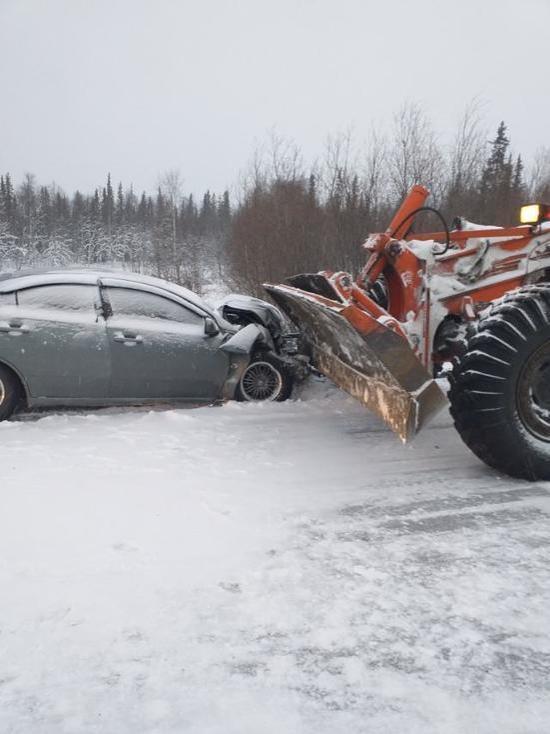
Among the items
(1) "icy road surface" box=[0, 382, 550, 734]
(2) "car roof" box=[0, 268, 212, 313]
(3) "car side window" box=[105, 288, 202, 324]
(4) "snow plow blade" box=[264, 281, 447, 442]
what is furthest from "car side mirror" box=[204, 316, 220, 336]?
(1) "icy road surface" box=[0, 382, 550, 734]

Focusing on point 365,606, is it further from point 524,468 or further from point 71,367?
point 71,367

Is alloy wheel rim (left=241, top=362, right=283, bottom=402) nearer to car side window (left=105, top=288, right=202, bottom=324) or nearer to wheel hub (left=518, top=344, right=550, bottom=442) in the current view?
car side window (left=105, top=288, right=202, bottom=324)

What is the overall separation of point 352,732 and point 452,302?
13.0 feet

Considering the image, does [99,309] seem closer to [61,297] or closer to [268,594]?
[61,297]

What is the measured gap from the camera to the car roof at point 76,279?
5691 millimetres

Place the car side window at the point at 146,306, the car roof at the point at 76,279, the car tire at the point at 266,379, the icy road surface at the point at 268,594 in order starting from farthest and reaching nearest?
1. the car tire at the point at 266,379
2. the car side window at the point at 146,306
3. the car roof at the point at 76,279
4. the icy road surface at the point at 268,594

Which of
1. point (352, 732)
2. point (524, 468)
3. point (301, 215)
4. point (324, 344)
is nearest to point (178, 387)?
point (324, 344)

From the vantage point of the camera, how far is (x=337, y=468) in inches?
173

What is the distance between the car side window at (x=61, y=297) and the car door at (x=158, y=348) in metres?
0.18

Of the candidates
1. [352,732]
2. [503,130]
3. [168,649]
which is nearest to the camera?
[352,732]

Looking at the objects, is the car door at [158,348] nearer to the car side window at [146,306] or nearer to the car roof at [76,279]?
the car side window at [146,306]

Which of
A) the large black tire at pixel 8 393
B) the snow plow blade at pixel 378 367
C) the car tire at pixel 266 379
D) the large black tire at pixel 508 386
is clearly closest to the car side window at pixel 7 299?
the large black tire at pixel 8 393

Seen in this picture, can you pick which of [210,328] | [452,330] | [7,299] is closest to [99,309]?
[7,299]

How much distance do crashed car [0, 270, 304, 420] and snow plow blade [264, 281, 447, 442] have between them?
1586mm
